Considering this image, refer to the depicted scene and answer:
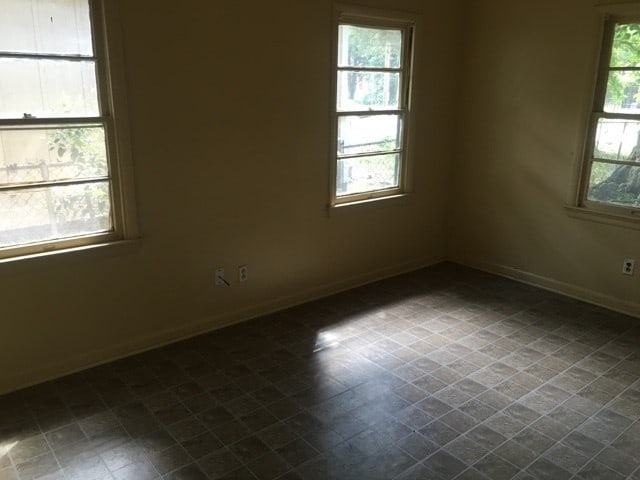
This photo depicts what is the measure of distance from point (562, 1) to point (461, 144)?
138 centimetres

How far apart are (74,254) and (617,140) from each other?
3.76 metres

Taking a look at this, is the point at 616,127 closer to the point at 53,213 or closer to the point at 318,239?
the point at 318,239

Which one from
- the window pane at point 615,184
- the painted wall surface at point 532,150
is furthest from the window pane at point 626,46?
the window pane at point 615,184

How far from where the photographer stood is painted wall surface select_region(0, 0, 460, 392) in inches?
118

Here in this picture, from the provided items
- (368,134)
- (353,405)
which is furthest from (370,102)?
(353,405)

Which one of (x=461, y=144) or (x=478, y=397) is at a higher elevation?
(x=461, y=144)

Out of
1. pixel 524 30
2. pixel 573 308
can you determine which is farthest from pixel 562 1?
pixel 573 308

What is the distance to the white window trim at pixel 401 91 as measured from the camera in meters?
3.87

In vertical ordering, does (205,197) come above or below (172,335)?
above

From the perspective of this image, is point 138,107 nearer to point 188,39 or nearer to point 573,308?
point 188,39

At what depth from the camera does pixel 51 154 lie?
2.88 metres

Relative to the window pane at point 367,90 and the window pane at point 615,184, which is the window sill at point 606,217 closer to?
the window pane at point 615,184

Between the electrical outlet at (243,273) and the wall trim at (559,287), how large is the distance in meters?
2.30

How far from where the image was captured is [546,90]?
428cm
